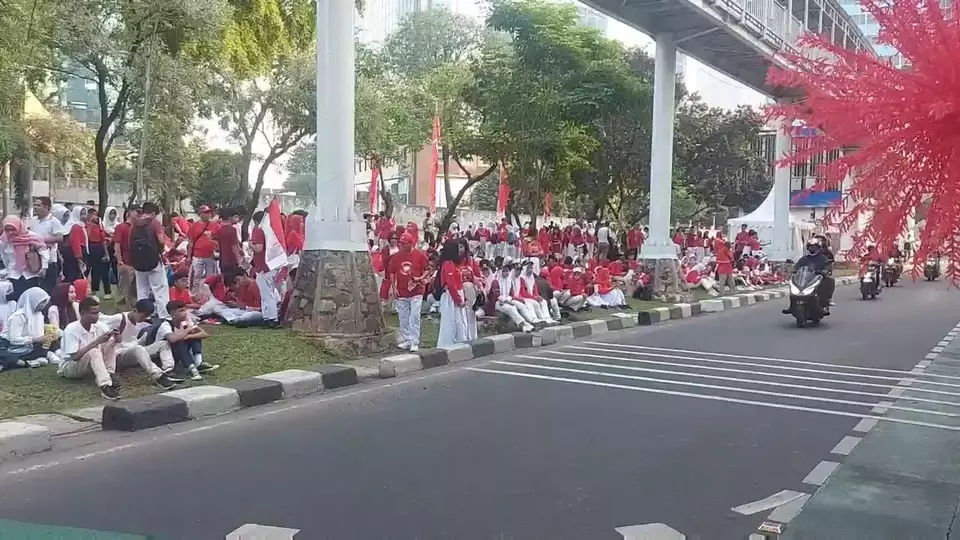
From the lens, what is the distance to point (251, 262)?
1246 centimetres

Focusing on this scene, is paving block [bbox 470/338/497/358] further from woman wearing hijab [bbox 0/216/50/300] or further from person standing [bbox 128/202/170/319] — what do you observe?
woman wearing hijab [bbox 0/216/50/300]

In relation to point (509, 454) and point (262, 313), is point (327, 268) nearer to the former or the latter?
point (262, 313)

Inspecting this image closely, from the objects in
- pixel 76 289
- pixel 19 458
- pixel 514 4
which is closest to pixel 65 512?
pixel 19 458

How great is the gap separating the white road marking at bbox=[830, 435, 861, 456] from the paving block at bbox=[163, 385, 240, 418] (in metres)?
5.23

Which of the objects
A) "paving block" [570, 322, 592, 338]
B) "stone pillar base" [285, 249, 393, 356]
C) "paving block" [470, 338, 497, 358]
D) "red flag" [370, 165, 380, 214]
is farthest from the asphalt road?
"red flag" [370, 165, 380, 214]

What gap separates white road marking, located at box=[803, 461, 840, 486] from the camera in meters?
5.77

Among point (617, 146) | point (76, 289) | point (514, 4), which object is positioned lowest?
point (76, 289)

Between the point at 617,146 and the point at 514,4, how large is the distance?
22.8 feet

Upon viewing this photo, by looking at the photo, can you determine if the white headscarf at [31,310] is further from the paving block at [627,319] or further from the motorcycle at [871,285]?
the motorcycle at [871,285]

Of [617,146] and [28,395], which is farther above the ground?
[617,146]

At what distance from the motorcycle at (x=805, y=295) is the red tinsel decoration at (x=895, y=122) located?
1325cm

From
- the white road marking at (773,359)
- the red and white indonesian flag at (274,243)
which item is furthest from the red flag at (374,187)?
the red and white indonesian flag at (274,243)

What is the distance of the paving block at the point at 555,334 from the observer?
1345 centimetres

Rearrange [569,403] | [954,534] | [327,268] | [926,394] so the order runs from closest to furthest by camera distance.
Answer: [954,534] < [569,403] < [926,394] < [327,268]
